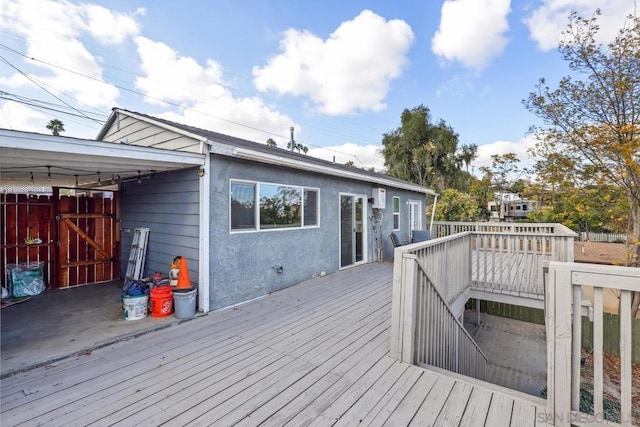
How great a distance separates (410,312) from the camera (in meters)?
2.68

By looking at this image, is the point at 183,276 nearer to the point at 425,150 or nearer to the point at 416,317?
the point at 416,317

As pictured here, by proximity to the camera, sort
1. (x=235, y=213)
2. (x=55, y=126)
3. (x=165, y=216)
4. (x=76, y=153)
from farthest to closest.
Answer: (x=55, y=126) → (x=165, y=216) → (x=235, y=213) → (x=76, y=153)

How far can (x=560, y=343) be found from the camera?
1835 millimetres

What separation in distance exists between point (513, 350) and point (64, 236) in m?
9.12

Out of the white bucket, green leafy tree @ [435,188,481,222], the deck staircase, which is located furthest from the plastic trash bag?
green leafy tree @ [435,188,481,222]

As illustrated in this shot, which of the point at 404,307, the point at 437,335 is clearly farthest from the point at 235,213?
the point at 437,335

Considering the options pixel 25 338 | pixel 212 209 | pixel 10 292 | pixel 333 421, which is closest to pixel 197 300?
pixel 212 209

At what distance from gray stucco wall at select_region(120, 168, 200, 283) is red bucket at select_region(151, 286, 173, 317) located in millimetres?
406

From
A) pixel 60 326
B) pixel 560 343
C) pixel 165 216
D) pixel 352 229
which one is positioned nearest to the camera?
pixel 560 343

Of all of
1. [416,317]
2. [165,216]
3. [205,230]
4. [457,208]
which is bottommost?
[416,317]

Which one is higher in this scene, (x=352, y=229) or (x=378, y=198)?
(x=378, y=198)

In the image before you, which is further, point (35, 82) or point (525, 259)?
point (35, 82)

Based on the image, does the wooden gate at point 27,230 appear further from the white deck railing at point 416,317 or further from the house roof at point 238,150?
the white deck railing at point 416,317

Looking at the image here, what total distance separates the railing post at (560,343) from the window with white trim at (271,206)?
3844 millimetres
